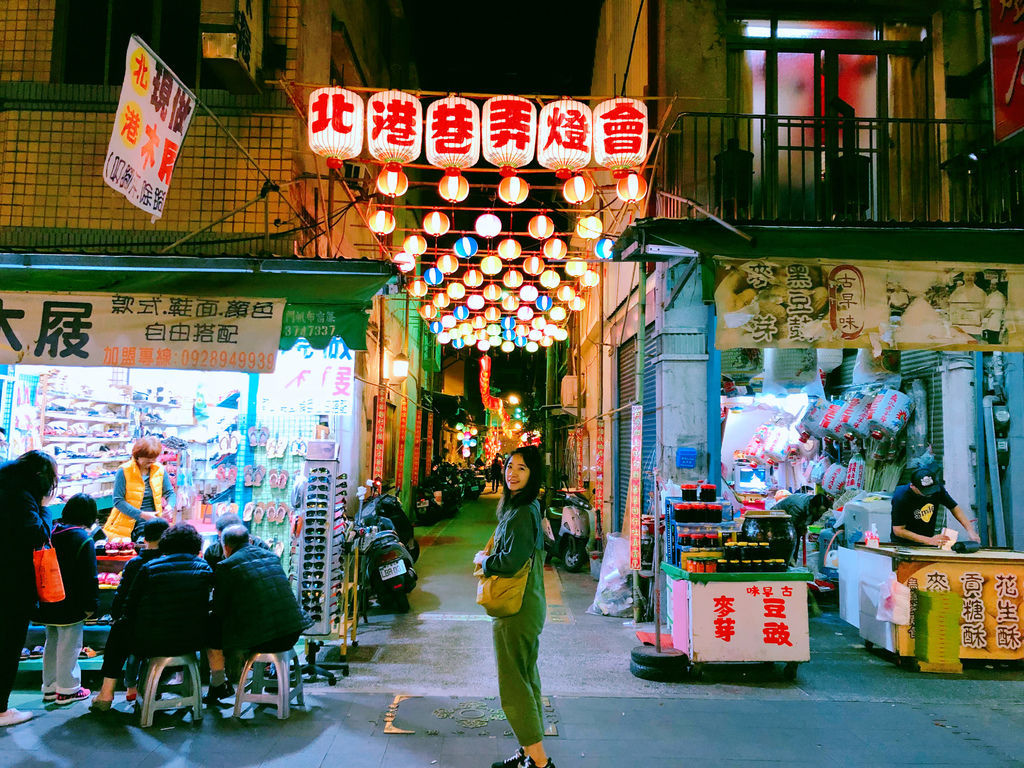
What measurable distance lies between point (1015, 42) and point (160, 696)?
11.3 metres

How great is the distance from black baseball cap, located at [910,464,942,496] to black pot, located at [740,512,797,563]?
1.70 meters

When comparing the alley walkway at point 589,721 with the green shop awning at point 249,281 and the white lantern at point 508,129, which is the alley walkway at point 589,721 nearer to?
the green shop awning at point 249,281

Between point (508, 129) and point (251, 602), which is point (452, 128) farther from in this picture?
point (251, 602)

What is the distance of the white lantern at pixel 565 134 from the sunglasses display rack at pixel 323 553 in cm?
497

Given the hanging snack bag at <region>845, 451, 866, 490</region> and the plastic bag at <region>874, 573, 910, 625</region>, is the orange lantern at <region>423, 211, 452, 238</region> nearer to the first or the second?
the plastic bag at <region>874, 573, 910, 625</region>

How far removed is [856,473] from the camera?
41.3 ft

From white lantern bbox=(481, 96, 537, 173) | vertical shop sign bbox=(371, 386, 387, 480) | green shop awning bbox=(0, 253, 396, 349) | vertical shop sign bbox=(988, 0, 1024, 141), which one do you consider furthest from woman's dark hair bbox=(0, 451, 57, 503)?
vertical shop sign bbox=(988, 0, 1024, 141)

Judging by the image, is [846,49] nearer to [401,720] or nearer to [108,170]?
[108,170]

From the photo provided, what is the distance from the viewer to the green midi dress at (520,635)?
465 cm

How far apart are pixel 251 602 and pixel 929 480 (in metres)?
7.73

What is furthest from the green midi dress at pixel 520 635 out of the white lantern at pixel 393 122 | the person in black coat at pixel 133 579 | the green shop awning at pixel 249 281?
the white lantern at pixel 393 122

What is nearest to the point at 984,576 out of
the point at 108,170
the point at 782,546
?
the point at 782,546

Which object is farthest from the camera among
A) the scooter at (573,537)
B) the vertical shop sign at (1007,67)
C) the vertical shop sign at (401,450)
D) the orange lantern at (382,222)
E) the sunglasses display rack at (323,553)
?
the vertical shop sign at (401,450)

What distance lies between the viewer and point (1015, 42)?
7555mm
